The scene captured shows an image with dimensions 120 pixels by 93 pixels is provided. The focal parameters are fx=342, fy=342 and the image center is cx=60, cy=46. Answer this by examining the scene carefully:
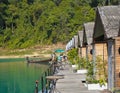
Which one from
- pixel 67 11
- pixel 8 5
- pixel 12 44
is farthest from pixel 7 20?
pixel 67 11

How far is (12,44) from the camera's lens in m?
71.1

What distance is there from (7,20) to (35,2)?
7589 millimetres

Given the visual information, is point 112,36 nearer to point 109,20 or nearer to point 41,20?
point 109,20

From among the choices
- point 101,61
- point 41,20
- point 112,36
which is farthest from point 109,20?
point 41,20

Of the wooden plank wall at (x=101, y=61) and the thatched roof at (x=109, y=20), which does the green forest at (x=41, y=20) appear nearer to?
the wooden plank wall at (x=101, y=61)

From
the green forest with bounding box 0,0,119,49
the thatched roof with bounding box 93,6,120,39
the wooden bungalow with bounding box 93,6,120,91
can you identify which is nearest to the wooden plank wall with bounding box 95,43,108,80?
the thatched roof with bounding box 93,6,120,39

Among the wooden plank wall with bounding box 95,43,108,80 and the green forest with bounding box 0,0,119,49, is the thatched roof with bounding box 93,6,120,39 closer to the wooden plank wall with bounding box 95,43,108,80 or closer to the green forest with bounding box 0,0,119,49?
the wooden plank wall with bounding box 95,43,108,80

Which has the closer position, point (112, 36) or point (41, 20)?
point (112, 36)

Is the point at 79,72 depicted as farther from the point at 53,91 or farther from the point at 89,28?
the point at 53,91

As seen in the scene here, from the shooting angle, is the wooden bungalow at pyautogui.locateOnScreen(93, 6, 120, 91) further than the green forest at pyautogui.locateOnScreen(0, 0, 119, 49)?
No

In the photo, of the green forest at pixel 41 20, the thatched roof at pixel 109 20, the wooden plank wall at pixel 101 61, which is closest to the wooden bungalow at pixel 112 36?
the thatched roof at pixel 109 20

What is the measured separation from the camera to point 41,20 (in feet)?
240

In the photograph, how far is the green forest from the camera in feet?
229

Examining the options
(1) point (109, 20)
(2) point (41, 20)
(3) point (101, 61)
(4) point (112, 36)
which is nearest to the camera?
(4) point (112, 36)
